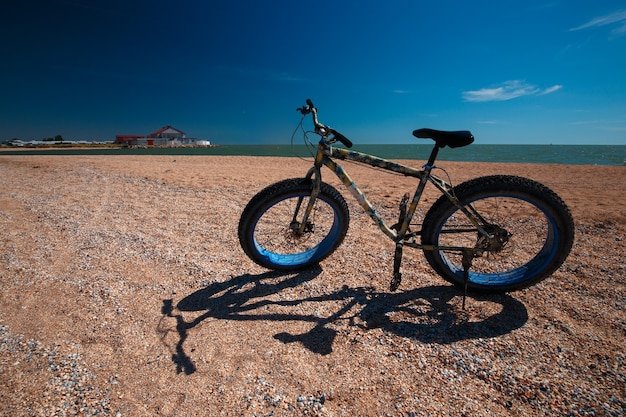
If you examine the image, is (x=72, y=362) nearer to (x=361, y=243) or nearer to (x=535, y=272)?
(x=361, y=243)

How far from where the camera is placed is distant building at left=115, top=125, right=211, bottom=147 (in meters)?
86.7

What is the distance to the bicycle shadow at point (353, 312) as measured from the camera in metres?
2.37

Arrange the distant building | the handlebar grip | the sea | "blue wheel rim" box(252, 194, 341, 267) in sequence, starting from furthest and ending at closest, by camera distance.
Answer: the distant building → the sea → "blue wheel rim" box(252, 194, 341, 267) → the handlebar grip

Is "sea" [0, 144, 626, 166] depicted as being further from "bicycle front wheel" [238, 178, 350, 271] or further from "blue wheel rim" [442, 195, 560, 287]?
"blue wheel rim" [442, 195, 560, 287]

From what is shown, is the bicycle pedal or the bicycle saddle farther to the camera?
the bicycle pedal

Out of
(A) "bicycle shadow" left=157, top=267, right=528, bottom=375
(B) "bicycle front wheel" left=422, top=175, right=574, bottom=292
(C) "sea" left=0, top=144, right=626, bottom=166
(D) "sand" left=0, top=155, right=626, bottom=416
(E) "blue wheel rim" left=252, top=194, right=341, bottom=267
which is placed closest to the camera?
(D) "sand" left=0, top=155, right=626, bottom=416

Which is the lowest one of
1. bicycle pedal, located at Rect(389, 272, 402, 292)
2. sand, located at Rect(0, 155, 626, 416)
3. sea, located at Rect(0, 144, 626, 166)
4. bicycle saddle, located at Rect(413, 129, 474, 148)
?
sand, located at Rect(0, 155, 626, 416)

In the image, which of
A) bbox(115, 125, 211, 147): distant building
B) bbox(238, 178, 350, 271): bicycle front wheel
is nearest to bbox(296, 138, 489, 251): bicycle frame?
bbox(238, 178, 350, 271): bicycle front wheel

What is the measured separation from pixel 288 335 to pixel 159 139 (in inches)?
4047

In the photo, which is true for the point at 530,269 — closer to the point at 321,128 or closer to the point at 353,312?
the point at 353,312

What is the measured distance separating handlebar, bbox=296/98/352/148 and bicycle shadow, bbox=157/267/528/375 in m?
1.68

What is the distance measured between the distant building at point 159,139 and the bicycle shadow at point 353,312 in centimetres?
9919

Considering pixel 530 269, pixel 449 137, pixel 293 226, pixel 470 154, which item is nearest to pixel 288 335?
pixel 293 226

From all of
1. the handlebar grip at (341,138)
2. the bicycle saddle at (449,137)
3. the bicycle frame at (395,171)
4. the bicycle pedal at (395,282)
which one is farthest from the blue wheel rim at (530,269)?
the handlebar grip at (341,138)
